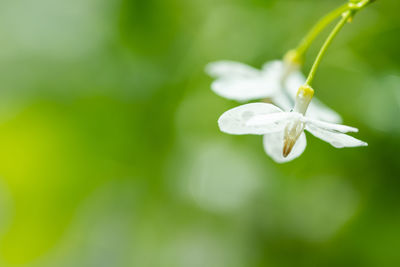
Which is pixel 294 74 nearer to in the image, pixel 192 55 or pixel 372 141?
pixel 372 141

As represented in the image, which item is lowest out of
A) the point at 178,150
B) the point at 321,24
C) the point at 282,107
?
the point at 178,150

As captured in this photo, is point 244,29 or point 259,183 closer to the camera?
point 259,183

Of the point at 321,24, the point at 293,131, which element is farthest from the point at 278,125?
the point at 321,24

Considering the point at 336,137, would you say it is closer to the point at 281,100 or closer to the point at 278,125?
the point at 278,125

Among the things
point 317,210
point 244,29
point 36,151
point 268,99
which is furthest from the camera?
point 36,151

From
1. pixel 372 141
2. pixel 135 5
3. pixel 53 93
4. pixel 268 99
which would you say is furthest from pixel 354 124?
pixel 53 93

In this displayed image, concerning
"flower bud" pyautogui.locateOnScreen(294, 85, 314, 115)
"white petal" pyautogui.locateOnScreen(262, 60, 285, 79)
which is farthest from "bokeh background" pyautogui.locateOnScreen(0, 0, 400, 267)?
"flower bud" pyautogui.locateOnScreen(294, 85, 314, 115)
